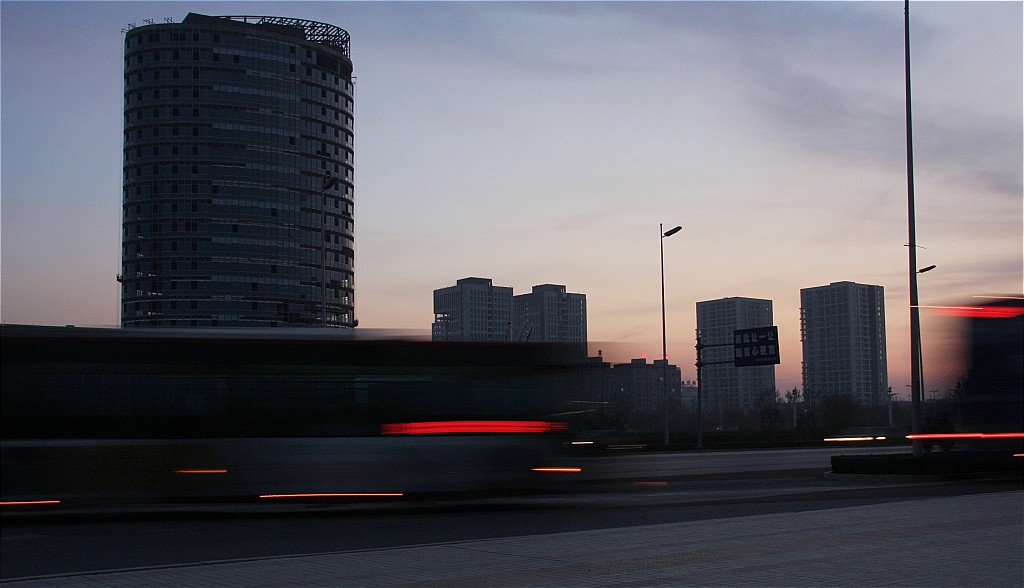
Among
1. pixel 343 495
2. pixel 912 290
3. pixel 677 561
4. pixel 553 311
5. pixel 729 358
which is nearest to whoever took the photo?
pixel 677 561

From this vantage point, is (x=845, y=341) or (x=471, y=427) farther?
(x=845, y=341)

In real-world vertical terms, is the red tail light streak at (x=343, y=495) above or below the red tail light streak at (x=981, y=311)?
below

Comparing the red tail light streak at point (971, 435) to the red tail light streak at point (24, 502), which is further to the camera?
the red tail light streak at point (971, 435)

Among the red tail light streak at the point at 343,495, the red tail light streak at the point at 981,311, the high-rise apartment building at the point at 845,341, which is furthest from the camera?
the high-rise apartment building at the point at 845,341

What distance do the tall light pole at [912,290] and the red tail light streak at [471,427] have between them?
1232 cm

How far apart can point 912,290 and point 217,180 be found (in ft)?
319

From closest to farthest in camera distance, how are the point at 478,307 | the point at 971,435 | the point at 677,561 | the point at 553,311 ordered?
the point at 677,561
the point at 971,435
the point at 478,307
the point at 553,311

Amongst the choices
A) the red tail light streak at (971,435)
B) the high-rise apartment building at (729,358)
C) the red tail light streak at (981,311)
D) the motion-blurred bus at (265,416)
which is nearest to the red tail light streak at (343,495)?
the motion-blurred bus at (265,416)

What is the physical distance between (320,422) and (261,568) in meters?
6.09

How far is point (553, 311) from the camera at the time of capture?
10019 centimetres

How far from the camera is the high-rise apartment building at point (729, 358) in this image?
9550 centimetres

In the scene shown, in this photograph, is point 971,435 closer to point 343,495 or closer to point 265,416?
point 343,495

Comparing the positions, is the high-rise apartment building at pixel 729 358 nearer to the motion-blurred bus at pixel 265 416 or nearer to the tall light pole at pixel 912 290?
the tall light pole at pixel 912 290

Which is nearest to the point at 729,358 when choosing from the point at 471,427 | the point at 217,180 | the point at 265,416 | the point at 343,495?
the point at 217,180
